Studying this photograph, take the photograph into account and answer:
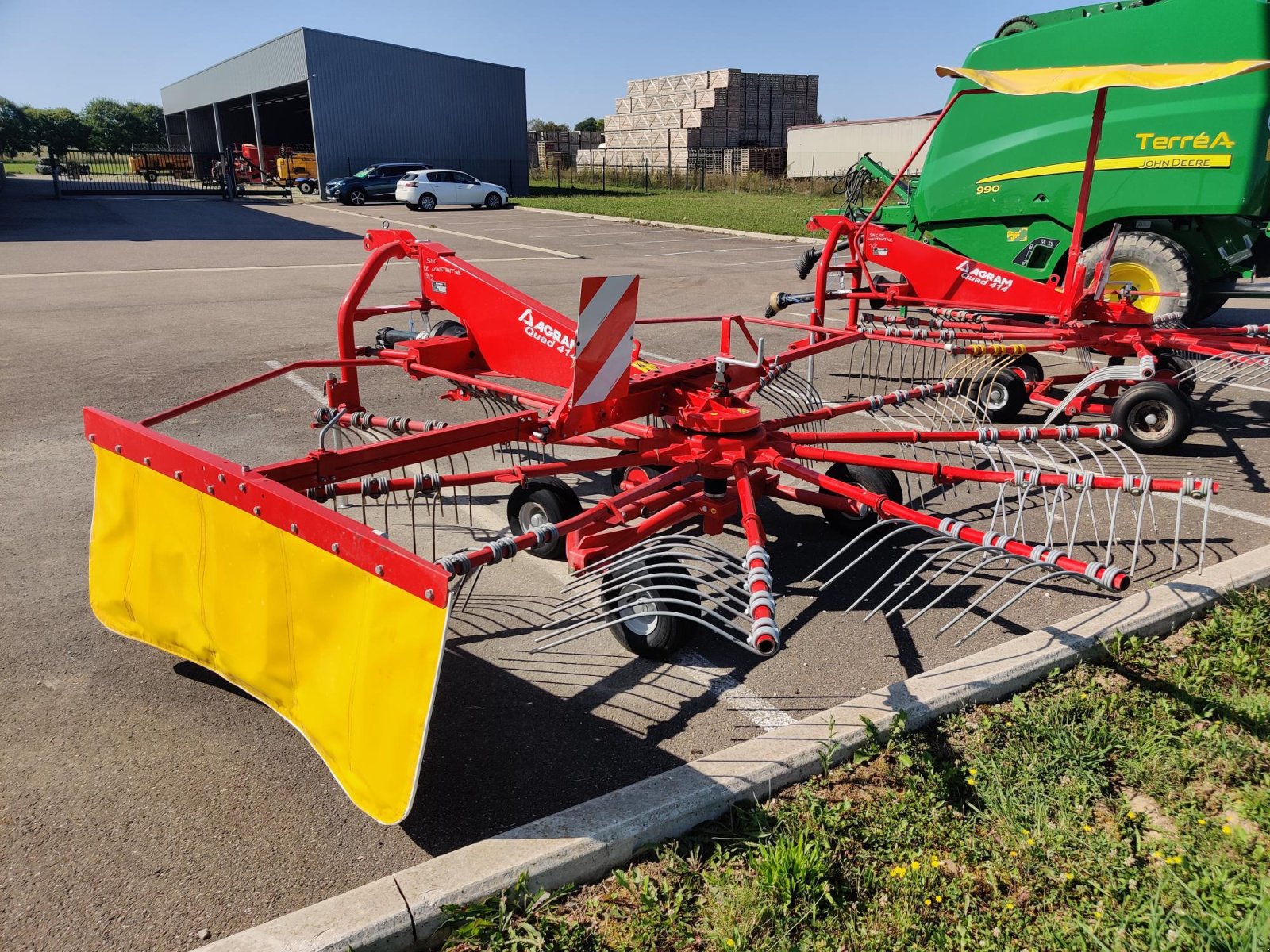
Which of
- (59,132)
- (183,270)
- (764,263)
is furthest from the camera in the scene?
(59,132)

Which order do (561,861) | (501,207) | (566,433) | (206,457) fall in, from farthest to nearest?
(501,207), (566,433), (206,457), (561,861)

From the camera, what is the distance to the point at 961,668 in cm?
347

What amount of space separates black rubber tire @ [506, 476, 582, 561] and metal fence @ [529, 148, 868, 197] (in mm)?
31984

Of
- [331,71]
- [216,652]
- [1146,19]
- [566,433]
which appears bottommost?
[216,652]

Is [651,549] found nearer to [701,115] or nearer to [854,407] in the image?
[854,407]

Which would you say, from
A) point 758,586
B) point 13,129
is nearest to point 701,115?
point 758,586

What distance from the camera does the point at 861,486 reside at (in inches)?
188

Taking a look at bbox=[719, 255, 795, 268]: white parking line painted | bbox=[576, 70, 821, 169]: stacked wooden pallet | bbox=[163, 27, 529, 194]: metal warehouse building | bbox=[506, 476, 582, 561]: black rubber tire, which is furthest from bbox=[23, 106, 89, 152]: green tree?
bbox=[506, 476, 582, 561]: black rubber tire

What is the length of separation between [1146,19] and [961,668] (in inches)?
327

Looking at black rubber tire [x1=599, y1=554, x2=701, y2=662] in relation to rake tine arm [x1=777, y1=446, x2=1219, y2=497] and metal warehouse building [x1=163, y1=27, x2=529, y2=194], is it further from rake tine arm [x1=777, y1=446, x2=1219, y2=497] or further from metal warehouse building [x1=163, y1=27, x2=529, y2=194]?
metal warehouse building [x1=163, y1=27, x2=529, y2=194]

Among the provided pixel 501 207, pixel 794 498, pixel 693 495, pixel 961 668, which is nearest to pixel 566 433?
pixel 693 495

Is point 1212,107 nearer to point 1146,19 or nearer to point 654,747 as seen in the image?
point 1146,19

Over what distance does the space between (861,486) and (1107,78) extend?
9.78 feet

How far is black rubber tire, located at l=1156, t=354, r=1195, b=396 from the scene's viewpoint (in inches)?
279
